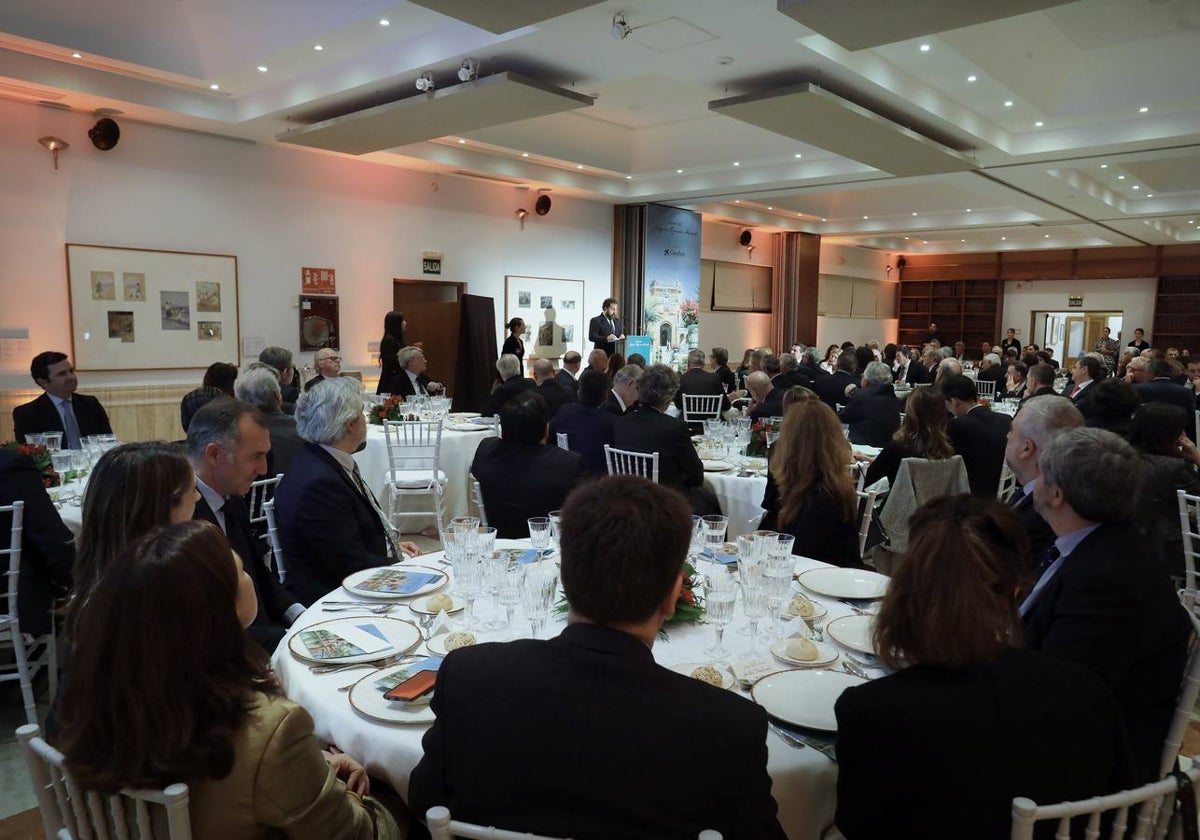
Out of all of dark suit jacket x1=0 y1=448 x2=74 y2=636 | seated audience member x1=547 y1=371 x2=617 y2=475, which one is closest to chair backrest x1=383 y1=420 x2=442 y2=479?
seated audience member x1=547 y1=371 x2=617 y2=475

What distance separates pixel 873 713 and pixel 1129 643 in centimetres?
85

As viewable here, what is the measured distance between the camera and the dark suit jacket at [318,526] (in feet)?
9.76

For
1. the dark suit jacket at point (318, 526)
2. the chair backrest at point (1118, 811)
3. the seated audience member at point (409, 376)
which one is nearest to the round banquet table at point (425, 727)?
the chair backrest at point (1118, 811)

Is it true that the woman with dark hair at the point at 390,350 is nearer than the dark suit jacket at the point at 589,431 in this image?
No

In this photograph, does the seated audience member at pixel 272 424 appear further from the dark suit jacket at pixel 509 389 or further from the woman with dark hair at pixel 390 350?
the woman with dark hair at pixel 390 350

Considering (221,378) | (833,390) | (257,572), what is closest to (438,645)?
(257,572)

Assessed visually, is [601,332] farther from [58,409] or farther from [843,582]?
[843,582]

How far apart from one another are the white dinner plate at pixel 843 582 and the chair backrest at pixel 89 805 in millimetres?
1998

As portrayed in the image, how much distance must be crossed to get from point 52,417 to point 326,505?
385 cm

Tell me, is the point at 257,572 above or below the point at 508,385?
below

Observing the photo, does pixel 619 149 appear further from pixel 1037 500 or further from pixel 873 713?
pixel 873 713

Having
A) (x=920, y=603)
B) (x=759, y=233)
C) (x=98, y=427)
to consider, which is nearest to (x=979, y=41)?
(x=920, y=603)

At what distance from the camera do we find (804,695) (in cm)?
191

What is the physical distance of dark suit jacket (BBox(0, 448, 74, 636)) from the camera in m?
3.20
